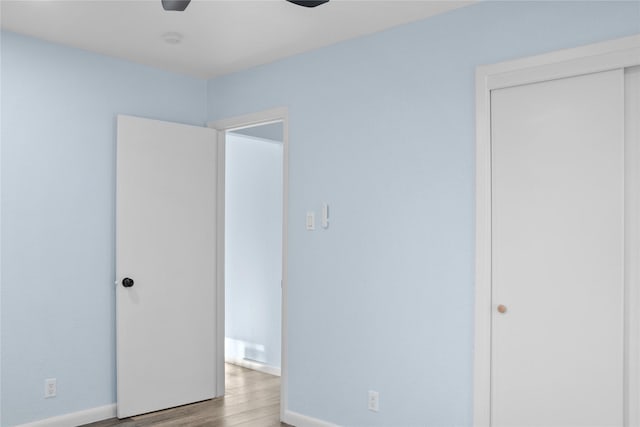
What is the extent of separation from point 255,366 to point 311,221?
7.09 feet

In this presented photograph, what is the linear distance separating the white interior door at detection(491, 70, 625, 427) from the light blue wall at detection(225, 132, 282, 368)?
272cm

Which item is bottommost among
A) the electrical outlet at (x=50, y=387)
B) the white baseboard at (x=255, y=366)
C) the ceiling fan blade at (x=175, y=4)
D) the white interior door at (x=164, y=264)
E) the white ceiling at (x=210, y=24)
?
the white baseboard at (x=255, y=366)

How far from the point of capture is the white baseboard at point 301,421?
3.46m

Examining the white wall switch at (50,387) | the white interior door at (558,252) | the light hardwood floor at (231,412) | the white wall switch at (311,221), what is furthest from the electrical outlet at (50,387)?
the white interior door at (558,252)

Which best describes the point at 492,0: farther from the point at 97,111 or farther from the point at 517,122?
the point at 97,111

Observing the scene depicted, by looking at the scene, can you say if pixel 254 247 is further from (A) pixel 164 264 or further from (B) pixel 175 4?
(B) pixel 175 4

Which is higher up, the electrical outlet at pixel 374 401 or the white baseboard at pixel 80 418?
the electrical outlet at pixel 374 401

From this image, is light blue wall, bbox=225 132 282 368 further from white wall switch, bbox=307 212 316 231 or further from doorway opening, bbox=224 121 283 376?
white wall switch, bbox=307 212 316 231

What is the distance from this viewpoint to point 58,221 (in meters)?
3.54

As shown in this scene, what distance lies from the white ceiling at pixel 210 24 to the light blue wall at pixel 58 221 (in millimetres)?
234

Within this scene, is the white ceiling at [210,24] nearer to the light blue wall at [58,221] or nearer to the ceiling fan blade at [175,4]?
the light blue wall at [58,221]

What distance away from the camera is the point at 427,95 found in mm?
2998

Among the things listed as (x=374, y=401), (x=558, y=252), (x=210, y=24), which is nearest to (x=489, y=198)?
(x=558, y=252)

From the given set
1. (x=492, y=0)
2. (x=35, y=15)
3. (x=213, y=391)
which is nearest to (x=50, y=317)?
(x=213, y=391)
